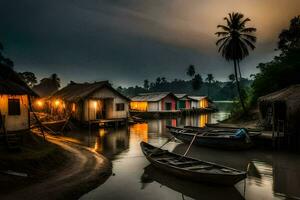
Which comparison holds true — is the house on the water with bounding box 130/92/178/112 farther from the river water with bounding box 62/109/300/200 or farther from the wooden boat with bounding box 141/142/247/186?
the wooden boat with bounding box 141/142/247/186

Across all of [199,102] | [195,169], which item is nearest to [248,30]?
[195,169]

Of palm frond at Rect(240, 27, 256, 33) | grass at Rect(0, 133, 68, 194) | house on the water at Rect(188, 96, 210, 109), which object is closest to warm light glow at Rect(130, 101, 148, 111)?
house on the water at Rect(188, 96, 210, 109)

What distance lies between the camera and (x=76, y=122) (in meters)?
33.5

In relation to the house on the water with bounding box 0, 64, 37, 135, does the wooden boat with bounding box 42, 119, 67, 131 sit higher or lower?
lower

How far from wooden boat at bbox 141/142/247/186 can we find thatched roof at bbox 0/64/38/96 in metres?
9.40

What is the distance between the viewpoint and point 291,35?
3706 centimetres

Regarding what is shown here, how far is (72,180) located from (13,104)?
8.38m

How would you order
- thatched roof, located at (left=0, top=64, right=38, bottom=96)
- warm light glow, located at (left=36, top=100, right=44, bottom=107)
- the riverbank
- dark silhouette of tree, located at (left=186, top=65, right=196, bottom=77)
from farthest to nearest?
1. dark silhouette of tree, located at (left=186, top=65, right=196, bottom=77)
2. warm light glow, located at (left=36, top=100, right=44, bottom=107)
3. thatched roof, located at (left=0, top=64, right=38, bottom=96)
4. the riverbank

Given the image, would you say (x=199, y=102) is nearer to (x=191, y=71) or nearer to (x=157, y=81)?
(x=191, y=71)

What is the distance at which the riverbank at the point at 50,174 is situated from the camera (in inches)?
393

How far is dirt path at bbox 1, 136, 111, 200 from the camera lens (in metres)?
9.82

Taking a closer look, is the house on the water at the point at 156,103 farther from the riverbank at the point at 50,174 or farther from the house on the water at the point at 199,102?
the riverbank at the point at 50,174

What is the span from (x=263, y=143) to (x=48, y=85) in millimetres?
65746

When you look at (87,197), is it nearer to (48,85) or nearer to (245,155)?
(245,155)
